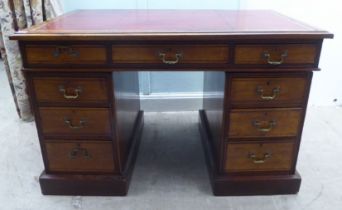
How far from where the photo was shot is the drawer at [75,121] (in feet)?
4.08

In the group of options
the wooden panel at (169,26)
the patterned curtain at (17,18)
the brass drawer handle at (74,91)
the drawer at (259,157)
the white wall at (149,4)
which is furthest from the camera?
the white wall at (149,4)

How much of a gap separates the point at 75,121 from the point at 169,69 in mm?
451

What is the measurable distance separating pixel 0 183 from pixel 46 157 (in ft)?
1.13

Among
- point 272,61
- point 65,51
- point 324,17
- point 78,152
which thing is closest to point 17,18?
point 65,51

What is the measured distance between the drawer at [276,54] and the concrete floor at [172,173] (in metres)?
0.62

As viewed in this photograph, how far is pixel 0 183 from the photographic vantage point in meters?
1.46

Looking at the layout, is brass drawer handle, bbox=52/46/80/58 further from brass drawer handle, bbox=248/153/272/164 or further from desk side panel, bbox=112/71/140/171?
brass drawer handle, bbox=248/153/272/164

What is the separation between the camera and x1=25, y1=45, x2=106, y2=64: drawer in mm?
1132

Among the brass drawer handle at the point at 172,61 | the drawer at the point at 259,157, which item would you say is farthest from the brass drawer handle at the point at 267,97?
the brass drawer handle at the point at 172,61

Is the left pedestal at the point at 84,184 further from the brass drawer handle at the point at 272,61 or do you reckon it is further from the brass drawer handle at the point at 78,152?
the brass drawer handle at the point at 272,61

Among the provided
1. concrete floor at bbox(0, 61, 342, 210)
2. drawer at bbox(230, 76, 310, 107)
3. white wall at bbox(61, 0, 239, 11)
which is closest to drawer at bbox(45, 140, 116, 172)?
concrete floor at bbox(0, 61, 342, 210)

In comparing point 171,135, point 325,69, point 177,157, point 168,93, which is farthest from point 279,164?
point 325,69

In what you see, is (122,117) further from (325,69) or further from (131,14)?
(325,69)

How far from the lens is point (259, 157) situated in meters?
1.32
